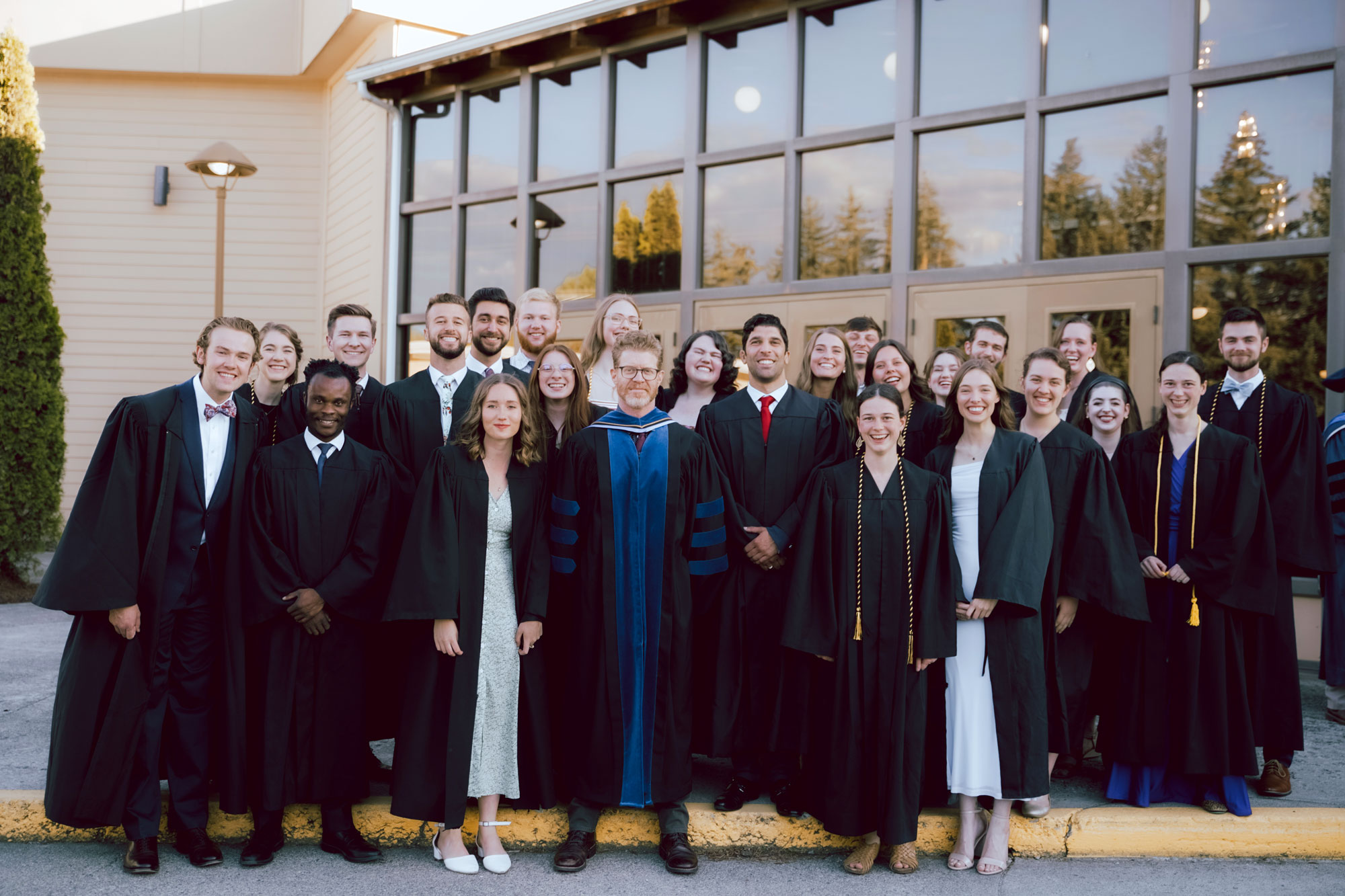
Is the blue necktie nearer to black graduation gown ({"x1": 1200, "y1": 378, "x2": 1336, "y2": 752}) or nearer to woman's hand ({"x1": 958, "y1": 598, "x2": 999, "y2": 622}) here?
woman's hand ({"x1": 958, "y1": 598, "x2": 999, "y2": 622})

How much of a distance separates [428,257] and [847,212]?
15.4 feet

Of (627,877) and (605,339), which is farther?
(605,339)

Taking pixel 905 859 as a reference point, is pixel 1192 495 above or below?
above

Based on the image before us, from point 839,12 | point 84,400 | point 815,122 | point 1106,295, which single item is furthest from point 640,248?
point 84,400

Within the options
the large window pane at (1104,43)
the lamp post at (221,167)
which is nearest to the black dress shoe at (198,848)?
the lamp post at (221,167)

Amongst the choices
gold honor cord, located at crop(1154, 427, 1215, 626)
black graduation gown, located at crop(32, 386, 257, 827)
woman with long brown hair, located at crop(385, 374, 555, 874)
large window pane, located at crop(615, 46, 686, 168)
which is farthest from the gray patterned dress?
large window pane, located at crop(615, 46, 686, 168)

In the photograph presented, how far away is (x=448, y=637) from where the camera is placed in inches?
154

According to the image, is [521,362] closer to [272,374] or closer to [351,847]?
[272,374]

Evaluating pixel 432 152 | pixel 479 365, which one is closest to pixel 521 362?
pixel 479 365

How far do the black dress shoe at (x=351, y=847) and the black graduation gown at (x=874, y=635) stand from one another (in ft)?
5.77

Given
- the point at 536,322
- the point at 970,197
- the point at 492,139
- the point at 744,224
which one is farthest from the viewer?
the point at 492,139

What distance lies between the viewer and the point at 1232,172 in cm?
669

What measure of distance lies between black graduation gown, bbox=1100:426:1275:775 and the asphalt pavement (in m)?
0.46

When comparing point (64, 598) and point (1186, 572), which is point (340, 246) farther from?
point (1186, 572)
